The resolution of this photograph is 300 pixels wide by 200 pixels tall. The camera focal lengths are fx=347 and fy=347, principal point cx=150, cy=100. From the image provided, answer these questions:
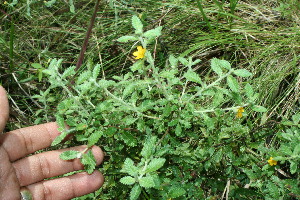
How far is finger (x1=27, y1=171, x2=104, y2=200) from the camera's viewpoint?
7.50ft

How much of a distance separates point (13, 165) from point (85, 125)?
69cm

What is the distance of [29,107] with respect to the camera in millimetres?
2879

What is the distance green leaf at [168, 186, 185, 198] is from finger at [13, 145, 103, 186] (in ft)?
2.60

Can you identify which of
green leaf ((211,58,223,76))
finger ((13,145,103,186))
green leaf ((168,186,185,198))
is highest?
green leaf ((211,58,223,76))

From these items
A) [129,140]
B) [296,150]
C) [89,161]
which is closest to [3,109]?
[89,161]

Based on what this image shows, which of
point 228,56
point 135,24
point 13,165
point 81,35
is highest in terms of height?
point 135,24

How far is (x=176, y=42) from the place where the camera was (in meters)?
2.98

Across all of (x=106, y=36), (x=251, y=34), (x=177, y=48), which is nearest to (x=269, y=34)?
(x=251, y=34)

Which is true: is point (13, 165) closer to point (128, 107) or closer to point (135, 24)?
point (128, 107)

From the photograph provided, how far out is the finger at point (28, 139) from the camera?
89.5 inches

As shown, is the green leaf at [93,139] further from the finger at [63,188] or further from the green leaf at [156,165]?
the finger at [63,188]

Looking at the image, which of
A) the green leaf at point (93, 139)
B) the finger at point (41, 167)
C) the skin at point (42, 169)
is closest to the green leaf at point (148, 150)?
the green leaf at point (93, 139)

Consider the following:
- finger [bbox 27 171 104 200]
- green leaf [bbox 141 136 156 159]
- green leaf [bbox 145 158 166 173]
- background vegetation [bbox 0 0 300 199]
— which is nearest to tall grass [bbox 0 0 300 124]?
background vegetation [bbox 0 0 300 199]

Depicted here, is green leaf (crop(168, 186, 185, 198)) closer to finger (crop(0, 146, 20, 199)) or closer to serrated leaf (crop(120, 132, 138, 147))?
serrated leaf (crop(120, 132, 138, 147))
